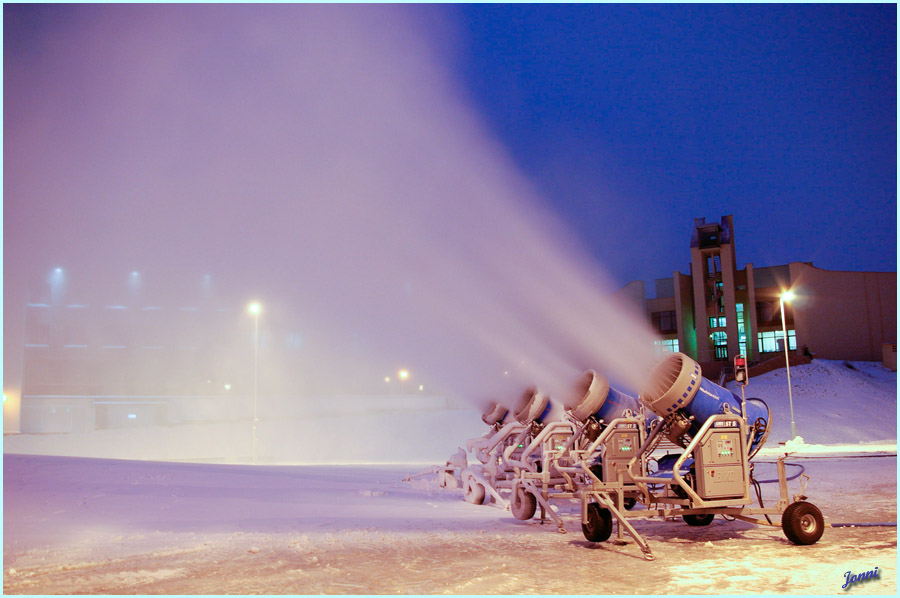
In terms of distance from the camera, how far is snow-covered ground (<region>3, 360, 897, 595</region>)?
313 inches

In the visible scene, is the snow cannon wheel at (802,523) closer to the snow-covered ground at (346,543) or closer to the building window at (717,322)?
the snow-covered ground at (346,543)

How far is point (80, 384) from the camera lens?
169 ft

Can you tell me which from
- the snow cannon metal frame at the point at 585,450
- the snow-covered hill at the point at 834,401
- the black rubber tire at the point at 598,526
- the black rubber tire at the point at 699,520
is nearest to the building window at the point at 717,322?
the snow-covered hill at the point at 834,401

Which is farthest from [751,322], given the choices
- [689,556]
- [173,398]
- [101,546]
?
[101,546]

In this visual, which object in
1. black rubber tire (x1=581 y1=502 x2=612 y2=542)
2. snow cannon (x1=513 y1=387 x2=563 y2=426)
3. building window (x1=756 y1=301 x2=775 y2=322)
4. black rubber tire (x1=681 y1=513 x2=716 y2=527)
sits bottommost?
black rubber tire (x1=681 y1=513 x2=716 y2=527)

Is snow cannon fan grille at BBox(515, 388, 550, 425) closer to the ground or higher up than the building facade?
closer to the ground

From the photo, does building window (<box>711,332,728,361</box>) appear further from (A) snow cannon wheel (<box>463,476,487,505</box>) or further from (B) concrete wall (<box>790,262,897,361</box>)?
(A) snow cannon wheel (<box>463,476,487,505</box>)

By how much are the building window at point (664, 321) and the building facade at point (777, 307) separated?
11.6ft

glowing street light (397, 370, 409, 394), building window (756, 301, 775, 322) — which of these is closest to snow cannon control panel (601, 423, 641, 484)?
glowing street light (397, 370, 409, 394)

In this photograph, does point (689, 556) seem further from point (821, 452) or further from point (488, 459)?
point (821, 452)

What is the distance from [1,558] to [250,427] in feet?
118

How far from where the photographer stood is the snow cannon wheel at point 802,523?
10273 millimetres

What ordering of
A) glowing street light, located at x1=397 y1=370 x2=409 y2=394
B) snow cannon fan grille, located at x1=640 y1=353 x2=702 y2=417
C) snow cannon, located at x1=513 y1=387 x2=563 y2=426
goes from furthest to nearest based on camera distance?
glowing street light, located at x1=397 y1=370 x2=409 y2=394 → snow cannon, located at x1=513 y1=387 x2=563 y2=426 → snow cannon fan grille, located at x1=640 y1=353 x2=702 y2=417

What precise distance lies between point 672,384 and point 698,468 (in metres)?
1.34
